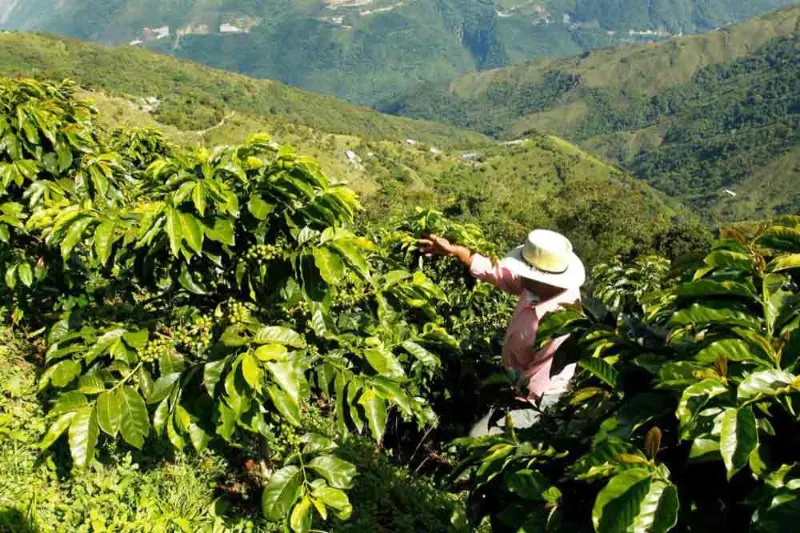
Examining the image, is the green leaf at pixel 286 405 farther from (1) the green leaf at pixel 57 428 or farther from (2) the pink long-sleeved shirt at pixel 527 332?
(2) the pink long-sleeved shirt at pixel 527 332

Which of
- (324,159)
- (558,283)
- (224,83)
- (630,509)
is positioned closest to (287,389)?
(630,509)

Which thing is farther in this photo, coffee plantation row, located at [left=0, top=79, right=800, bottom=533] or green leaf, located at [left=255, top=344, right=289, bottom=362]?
green leaf, located at [left=255, top=344, right=289, bottom=362]

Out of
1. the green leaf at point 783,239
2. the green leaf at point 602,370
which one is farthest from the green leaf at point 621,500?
the green leaf at point 783,239

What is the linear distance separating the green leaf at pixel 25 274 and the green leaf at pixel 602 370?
4.21m

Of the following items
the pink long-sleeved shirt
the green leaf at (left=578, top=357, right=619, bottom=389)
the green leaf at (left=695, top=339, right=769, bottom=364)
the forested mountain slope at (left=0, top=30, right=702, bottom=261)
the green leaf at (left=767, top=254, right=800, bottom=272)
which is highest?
the green leaf at (left=767, top=254, right=800, bottom=272)

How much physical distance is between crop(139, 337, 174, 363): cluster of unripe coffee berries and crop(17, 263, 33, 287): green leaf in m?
1.87

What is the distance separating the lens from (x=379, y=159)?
385 feet

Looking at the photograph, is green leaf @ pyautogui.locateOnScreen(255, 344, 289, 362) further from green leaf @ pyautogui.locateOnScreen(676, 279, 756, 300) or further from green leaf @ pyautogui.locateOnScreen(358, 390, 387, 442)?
green leaf @ pyautogui.locateOnScreen(676, 279, 756, 300)

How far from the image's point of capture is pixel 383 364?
2.98 m

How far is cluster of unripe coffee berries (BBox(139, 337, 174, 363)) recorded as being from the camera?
2.83 metres

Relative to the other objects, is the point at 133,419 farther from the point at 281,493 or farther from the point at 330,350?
the point at 330,350

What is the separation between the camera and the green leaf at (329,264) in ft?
8.57

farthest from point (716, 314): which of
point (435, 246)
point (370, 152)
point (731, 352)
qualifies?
point (370, 152)

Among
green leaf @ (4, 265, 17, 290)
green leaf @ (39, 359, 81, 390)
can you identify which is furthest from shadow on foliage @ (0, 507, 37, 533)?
green leaf @ (4, 265, 17, 290)
